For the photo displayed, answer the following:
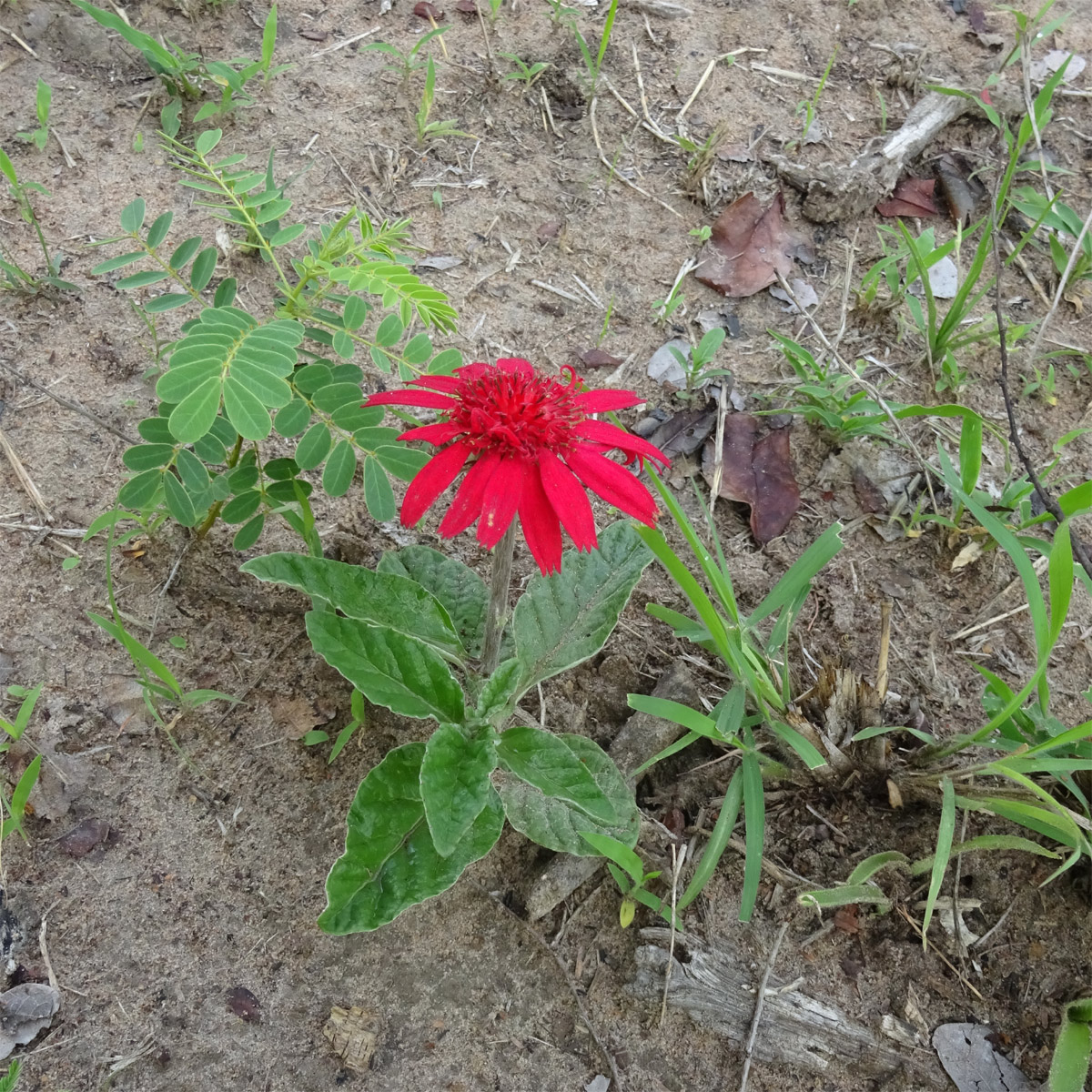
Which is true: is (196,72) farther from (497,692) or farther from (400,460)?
(497,692)

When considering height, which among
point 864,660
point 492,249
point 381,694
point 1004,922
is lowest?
point 1004,922

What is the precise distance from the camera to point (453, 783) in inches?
53.8

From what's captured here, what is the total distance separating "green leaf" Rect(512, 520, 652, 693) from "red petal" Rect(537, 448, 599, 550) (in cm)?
38

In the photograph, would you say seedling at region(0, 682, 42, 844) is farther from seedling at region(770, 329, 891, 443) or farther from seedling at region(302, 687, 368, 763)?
seedling at region(770, 329, 891, 443)

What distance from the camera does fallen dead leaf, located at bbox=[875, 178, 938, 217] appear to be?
108 inches

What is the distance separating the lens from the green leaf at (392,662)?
4.87 feet

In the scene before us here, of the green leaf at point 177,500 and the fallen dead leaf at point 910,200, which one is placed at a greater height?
the green leaf at point 177,500

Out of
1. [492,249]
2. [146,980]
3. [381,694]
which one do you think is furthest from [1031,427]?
[146,980]

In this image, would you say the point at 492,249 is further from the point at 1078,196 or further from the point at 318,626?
the point at 1078,196

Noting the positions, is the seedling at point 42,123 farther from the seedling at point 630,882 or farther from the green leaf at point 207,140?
the seedling at point 630,882

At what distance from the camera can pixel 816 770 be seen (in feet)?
5.58

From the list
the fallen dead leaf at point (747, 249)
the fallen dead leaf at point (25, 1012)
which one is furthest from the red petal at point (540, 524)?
the fallen dead leaf at point (747, 249)

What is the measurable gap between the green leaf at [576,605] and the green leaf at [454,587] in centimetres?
15

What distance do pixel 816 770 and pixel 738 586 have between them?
1.63 feet
